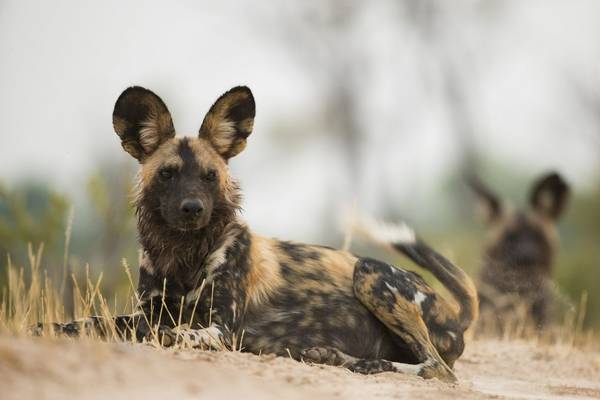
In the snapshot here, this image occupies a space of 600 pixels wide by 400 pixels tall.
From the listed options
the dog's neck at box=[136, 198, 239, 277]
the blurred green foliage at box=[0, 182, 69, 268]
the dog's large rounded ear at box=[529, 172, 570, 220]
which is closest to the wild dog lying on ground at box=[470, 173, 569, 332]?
the dog's large rounded ear at box=[529, 172, 570, 220]

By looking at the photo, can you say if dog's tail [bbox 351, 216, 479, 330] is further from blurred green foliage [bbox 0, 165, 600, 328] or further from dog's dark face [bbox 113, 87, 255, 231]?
blurred green foliage [bbox 0, 165, 600, 328]

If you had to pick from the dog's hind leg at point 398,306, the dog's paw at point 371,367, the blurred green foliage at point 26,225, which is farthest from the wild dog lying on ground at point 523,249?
the dog's paw at point 371,367

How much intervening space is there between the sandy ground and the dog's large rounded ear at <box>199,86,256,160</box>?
1.20 metres

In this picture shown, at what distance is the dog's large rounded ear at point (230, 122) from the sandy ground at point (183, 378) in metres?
1.20

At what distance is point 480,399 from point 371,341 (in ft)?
3.69

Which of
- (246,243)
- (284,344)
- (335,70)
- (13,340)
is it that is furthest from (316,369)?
(335,70)

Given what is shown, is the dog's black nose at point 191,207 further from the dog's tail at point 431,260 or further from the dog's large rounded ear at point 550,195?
the dog's large rounded ear at point 550,195

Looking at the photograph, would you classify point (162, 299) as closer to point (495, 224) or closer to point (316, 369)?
point (316, 369)

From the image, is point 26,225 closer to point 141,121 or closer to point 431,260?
point 141,121

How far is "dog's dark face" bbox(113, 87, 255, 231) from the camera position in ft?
14.2

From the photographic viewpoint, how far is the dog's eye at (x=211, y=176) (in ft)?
14.5

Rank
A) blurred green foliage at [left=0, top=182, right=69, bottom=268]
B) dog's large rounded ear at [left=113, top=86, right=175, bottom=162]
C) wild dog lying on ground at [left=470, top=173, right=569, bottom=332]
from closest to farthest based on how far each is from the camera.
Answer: dog's large rounded ear at [left=113, top=86, right=175, bottom=162]
blurred green foliage at [left=0, top=182, right=69, bottom=268]
wild dog lying on ground at [left=470, top=173, right=569, bottom=332]

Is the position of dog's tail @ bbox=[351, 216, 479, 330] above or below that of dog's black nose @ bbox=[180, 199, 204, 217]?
below

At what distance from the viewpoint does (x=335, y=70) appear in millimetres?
22891
